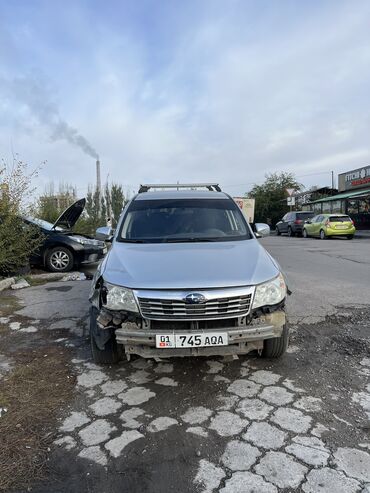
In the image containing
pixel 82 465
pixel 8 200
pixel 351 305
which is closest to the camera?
pixel 82 465

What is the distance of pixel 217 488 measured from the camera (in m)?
2.34

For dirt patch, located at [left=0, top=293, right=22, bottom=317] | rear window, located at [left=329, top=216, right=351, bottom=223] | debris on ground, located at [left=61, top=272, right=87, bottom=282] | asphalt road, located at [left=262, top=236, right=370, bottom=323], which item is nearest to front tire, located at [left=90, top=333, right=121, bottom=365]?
asphalt road, located at [left=262, top=236, right=370, bottom=323]

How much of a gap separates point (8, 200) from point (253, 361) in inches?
256

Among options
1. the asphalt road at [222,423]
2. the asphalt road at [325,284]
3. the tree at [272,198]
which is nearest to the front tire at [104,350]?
the asphalt road at [222,423]

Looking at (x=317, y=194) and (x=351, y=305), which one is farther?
(x=317, y=194)

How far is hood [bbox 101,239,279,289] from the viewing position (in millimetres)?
3398

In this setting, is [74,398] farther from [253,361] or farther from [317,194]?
[317,194]

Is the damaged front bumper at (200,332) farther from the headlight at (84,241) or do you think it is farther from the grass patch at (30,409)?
the headlight at (84,241)

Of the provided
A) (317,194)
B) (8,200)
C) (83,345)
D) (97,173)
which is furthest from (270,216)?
(83,345)

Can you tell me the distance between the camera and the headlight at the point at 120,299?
3391 millimetres

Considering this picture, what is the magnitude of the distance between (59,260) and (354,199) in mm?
24752

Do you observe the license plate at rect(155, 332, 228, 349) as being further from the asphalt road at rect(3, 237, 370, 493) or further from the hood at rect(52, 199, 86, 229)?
the hood at rect(52, 199, 86, 229)

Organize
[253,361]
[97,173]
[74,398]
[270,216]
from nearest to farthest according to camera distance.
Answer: [74,398], [253,361], [97,173], [270,216]

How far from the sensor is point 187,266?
142 inches
